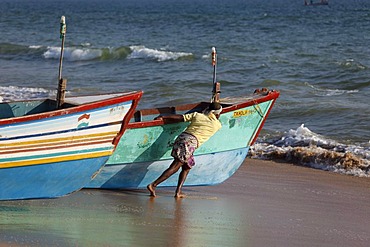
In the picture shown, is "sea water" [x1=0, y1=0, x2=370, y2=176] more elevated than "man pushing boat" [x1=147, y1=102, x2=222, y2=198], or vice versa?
"man pushing boat" [x1=147, y1=102, x2=222, y2=198]

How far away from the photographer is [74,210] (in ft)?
25.1

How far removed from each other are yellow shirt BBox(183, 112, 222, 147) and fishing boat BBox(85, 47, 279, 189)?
168 mm

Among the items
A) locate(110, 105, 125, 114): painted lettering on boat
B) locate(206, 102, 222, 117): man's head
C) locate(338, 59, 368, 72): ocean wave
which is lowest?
locate(338, 59, 368, 72): ocean wave

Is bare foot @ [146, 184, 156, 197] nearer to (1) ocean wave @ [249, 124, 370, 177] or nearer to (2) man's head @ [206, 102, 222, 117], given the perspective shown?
(2) man's head @ [206, 102, 222, 117]

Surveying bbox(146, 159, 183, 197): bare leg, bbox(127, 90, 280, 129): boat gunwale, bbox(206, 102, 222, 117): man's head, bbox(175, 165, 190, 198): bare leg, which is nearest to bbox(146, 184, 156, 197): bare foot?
bbox(146, 159, 183, 197): bare leg

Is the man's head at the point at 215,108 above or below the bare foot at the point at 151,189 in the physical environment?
above

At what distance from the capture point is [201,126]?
27.5ft

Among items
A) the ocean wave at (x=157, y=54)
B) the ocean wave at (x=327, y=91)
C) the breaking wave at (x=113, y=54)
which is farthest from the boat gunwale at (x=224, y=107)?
the breaking wave at (x=113, y=54)

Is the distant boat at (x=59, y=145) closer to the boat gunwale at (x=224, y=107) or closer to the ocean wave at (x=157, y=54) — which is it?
the boat gunwale at (x=224, y=107)

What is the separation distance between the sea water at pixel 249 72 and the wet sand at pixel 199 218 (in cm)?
214

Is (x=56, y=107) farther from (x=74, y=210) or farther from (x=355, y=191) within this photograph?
(x=355, y=191)

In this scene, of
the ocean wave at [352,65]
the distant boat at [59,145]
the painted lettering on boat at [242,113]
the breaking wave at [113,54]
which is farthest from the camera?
the breaking wave at [113,54]

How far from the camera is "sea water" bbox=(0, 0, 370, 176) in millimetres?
12680

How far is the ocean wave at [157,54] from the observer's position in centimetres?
2515
